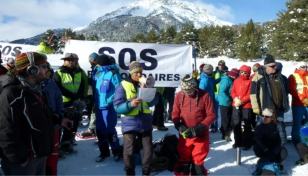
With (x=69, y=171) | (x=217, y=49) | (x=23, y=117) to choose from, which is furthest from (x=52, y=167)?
(x=217, y=49)

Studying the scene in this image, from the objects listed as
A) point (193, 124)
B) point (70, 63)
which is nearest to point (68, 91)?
point (70, 63)

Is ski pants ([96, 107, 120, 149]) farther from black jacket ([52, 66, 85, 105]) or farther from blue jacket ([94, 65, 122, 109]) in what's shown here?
black jacket ([52, 66, 85, 105])

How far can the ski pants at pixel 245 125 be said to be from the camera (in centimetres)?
490

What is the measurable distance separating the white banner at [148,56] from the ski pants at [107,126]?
1315 millimetres

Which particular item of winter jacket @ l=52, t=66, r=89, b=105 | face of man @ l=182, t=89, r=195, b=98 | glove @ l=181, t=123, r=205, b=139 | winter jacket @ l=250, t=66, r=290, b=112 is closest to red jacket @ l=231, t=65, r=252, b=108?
winter jacket @ l=250, t=66, r=290, b=112

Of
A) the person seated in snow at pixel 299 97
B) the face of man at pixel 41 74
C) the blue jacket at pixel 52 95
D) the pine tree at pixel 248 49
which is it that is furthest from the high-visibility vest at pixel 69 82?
the pine tree at pixel 248 49

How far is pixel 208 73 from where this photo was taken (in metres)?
5.80

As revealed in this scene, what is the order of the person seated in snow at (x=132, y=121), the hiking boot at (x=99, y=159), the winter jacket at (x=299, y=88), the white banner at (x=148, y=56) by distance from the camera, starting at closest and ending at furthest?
1. the person seated in snow at (x=132, y=121)
2. the hiking boot at (x=99, y=159)
3. the winter jacket at (x=299, y=88)
4. the white banner at (x=148, y=56)

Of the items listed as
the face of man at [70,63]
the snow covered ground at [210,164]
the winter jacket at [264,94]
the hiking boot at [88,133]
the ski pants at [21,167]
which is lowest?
the snow covered ground at [210,164]

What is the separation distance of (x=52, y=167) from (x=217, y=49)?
46985mm

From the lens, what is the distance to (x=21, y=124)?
209 centimetres

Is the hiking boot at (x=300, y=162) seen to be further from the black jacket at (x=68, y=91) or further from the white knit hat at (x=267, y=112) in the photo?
the black jacket at (x=68, y=91)

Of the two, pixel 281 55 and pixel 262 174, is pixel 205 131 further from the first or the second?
pixel 281 55

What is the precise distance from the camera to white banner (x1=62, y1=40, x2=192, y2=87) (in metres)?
5.32
